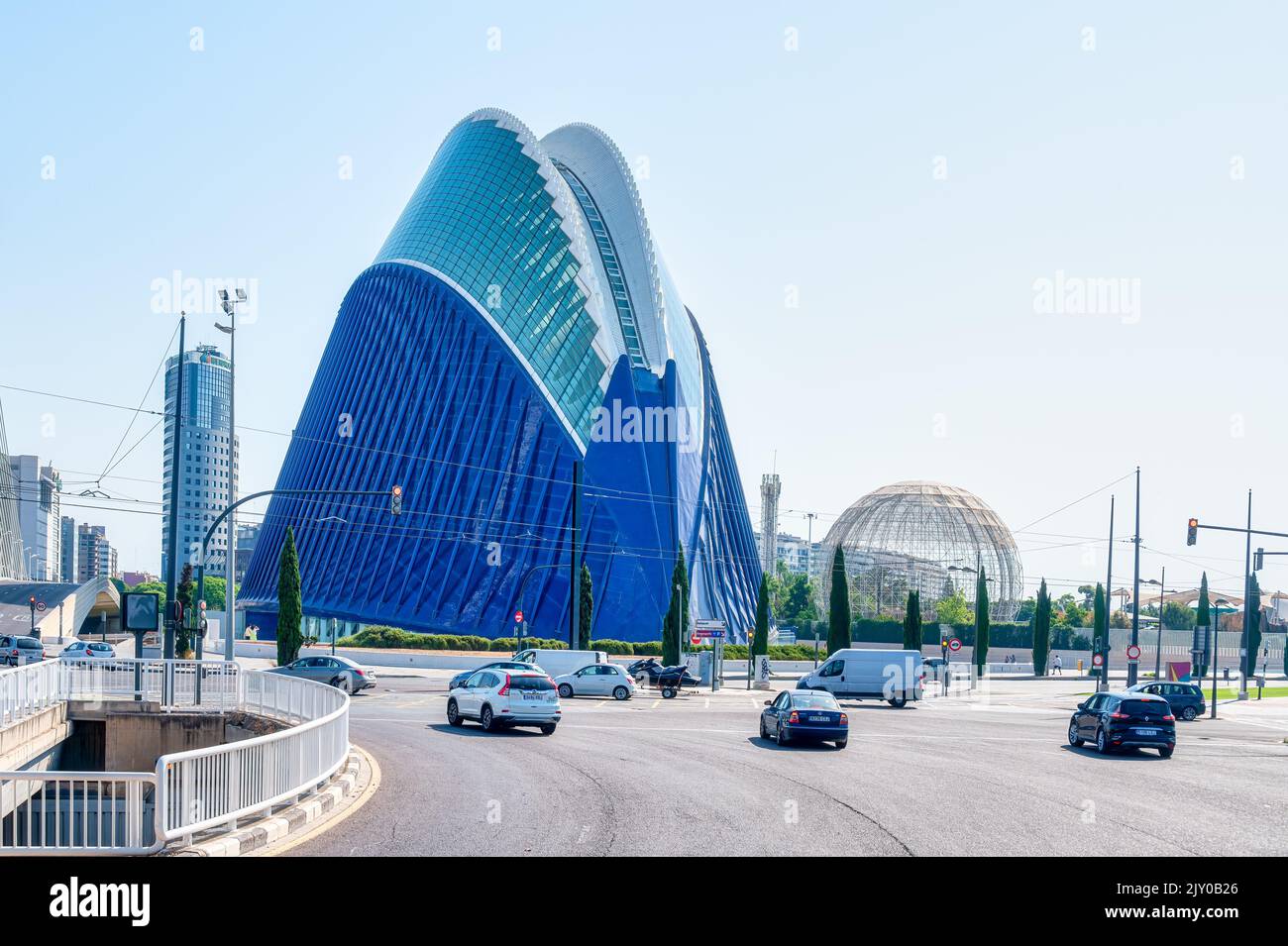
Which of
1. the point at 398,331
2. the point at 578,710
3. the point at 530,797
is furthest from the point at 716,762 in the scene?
the point at 398,331

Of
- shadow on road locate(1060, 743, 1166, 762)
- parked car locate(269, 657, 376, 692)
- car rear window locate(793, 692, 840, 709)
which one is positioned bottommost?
parked car locate(269, 657, 376, 692)

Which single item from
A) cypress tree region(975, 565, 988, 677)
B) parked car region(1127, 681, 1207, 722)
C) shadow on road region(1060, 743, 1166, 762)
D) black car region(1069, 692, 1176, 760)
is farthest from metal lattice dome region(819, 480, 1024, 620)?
black car region(1069, 692, 1176, 760)

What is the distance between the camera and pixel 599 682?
45.8 meters

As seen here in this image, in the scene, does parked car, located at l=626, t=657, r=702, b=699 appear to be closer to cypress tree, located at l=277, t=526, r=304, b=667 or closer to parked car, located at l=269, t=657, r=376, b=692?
parked car, located at l=269, t=657, r=376, b=692

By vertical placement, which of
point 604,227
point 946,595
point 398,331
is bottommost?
point 946,595

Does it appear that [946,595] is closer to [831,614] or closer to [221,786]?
[831,614]

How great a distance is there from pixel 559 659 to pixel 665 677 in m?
4.72

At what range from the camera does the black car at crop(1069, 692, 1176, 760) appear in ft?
89.6

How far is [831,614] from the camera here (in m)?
69.1

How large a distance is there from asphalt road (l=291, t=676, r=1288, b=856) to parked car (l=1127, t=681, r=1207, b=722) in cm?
989

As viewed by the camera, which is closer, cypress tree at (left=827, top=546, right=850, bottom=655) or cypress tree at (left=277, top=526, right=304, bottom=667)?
cypress tree at (left=277, top=526, right=304, bottom=667)

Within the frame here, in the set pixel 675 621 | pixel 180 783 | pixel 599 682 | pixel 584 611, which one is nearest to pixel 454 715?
pixel 599 682

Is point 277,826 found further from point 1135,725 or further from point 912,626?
point 912,626
